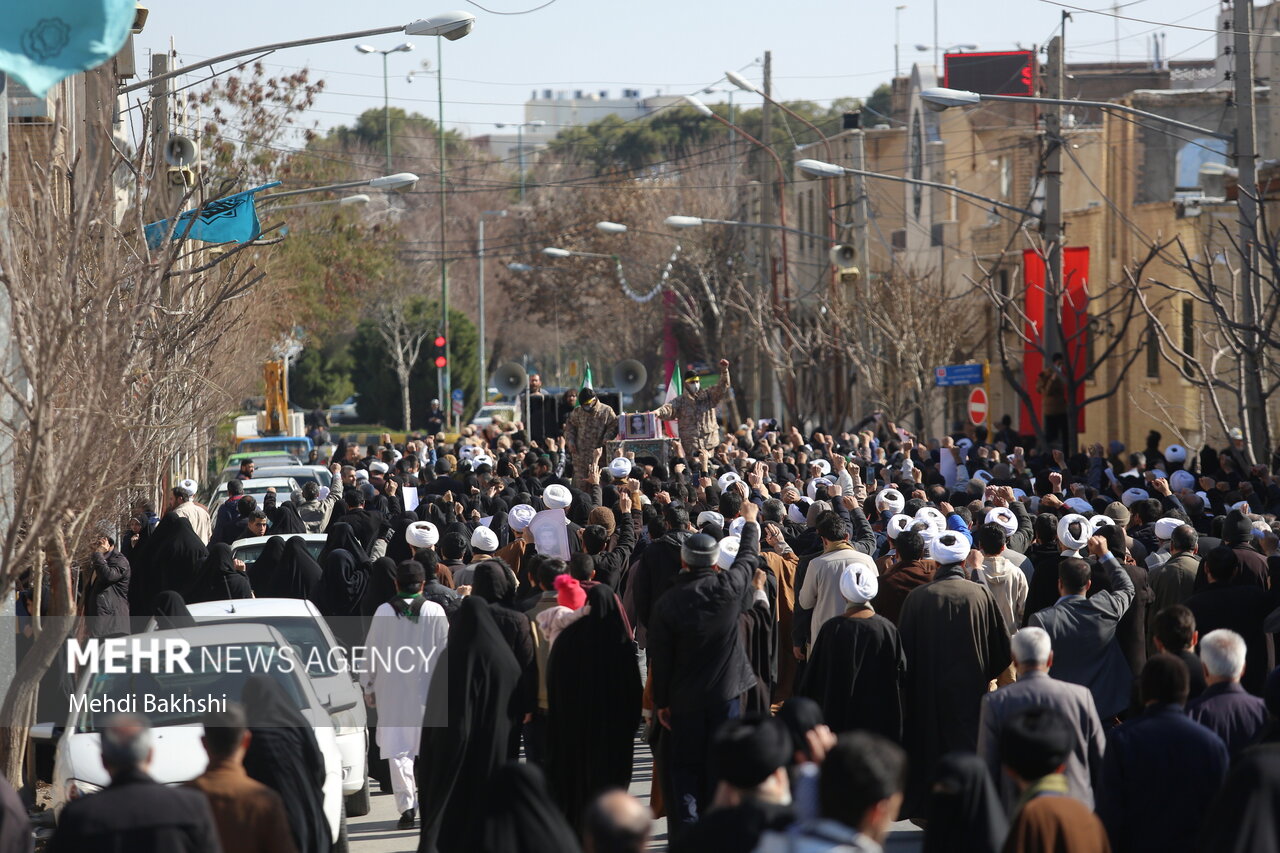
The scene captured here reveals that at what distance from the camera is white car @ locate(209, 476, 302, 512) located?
71.7 ft

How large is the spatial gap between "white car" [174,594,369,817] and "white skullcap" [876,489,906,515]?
5322 mm

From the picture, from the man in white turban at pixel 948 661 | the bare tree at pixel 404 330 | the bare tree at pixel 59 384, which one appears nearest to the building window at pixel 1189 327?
the bare tree at pixel 59 384

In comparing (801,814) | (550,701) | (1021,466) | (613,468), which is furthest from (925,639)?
(1021,466)

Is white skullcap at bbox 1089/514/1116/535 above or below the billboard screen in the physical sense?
below

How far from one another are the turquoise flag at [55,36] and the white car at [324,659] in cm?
318

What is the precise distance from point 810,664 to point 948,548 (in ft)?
3.25

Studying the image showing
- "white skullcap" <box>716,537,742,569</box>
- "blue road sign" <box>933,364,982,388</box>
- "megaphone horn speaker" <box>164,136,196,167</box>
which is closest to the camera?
"white skullcap" <box>716,537,742,569</box>

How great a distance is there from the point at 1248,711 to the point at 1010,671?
8.64 ft

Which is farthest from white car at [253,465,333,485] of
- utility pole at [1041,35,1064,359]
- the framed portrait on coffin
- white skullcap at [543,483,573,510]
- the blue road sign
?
utility pole at [1041,35,1064,359]

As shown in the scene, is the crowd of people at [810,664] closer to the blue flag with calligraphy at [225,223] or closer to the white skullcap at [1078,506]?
the white skullcap at [1078,506]

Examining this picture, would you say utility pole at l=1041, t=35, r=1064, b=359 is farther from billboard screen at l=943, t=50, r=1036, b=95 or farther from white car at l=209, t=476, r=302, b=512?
billboard screen at l=943, t=50, r=1036, b=95

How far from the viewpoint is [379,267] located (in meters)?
52.4

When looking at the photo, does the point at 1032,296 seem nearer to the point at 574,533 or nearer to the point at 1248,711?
the point at 574,533

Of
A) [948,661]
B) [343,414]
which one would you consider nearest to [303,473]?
[948,661]
